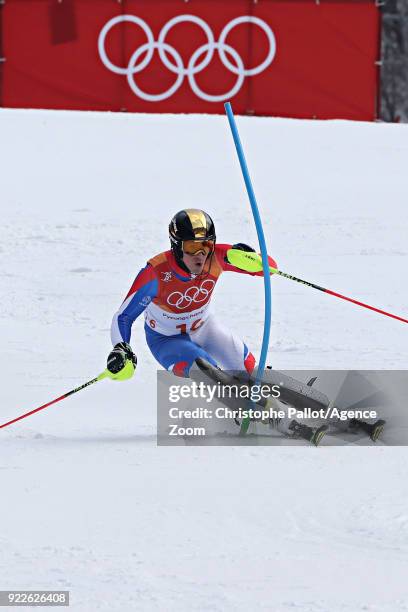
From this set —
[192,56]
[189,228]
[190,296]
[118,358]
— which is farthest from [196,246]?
[192,56]

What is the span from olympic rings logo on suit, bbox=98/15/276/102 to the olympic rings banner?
0.04ft

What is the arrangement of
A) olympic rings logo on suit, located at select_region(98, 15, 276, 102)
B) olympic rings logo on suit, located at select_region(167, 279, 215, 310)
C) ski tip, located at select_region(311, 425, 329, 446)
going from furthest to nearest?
olympic rings logo on suit, located at select_region(98, 15, 276, 102) < olympic rings logo on suit, located at select_region(167, 279, 215, 310) < ski tip, located at select_region(311, 425, 329, 446)

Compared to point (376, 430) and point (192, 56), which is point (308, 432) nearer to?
point (376, 430)

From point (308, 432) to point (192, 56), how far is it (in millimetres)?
10998

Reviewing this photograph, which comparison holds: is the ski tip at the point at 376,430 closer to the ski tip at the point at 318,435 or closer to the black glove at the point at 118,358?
the ski tip at the point at 318,435

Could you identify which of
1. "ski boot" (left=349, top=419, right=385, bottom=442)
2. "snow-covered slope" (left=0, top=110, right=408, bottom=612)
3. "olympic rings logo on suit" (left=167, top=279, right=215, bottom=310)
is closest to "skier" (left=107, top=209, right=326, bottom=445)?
"olympic rings logo on suit" (left=167, top=279, right=215, bottom=310)

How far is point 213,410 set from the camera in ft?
22.2

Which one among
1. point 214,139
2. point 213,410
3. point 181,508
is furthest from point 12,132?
point 181,508

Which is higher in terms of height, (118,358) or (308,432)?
(118,358)

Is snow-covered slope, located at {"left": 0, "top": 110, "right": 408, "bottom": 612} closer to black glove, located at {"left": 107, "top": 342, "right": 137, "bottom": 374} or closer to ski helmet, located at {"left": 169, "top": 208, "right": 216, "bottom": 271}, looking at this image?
black glove, located at {"left": 107, "top": 342, "right": 137, "bottom": 374}

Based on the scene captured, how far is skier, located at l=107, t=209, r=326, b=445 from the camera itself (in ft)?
22.0

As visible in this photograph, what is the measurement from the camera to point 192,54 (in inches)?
665

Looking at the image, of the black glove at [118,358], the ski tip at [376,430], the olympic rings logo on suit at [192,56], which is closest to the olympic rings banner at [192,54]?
the olympic rings logo on suit at [192,56]

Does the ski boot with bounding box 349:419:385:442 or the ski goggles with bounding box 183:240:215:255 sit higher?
the ski goggles with bounding box 183:240:215:255
